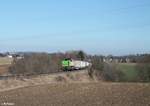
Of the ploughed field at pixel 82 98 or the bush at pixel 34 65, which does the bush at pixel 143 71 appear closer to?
the bush at pixel 34 65

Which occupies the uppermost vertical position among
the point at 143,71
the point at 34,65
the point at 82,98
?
the point at 34,65

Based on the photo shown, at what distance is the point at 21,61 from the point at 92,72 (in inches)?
1020

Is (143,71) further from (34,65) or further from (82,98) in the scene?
(82,98)

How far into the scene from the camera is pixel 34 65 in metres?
105

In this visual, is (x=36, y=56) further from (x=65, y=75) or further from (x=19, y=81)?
(x=19, y=81)

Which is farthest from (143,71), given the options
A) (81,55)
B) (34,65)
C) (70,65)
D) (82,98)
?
(82,98)

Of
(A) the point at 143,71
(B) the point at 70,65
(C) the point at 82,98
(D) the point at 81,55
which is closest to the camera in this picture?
(C) the point at 82,98

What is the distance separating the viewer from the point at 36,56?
11306cm

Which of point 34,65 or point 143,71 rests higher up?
point 34,65

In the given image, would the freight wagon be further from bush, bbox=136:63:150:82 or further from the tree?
the tree

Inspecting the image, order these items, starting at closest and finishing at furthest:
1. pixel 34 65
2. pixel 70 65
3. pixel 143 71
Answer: pixel 143 71 < pixel 70 65 < pixel 34 65

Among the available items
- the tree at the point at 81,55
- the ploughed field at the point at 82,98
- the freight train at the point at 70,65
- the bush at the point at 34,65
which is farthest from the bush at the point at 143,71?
the ploughed field at the point at 82,98

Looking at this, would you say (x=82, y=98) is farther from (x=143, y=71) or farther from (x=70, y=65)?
(x=70, y=65)

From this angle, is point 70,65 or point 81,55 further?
point 81,55
